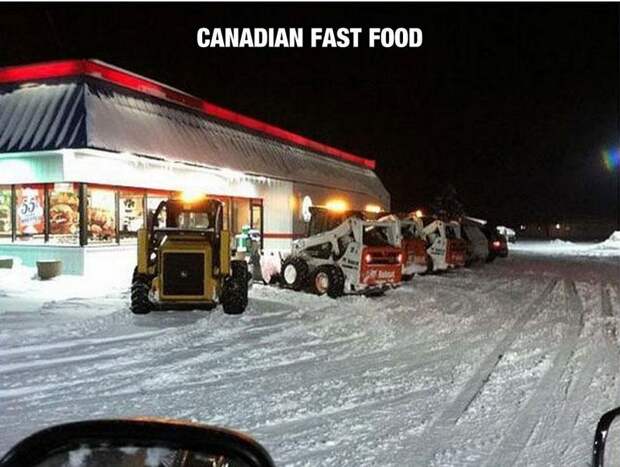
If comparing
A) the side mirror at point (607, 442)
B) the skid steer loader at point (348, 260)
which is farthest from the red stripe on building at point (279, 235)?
the side mirror at point (607, 442)

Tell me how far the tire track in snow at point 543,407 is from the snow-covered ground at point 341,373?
0.02 metres

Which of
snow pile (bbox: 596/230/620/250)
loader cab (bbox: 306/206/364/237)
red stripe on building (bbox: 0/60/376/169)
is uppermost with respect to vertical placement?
red stripe on building (bbox: 0/60/376/169)

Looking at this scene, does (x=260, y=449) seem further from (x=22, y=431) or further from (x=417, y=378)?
(x=417, y=378)

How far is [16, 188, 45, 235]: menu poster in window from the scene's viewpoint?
68.0 ft

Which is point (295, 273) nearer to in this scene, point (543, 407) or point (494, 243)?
point (543, 407)

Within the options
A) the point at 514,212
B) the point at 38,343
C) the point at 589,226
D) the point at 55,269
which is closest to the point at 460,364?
the point at 38,343

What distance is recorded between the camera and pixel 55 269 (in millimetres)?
19188

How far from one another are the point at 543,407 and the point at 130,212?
17.6 meters

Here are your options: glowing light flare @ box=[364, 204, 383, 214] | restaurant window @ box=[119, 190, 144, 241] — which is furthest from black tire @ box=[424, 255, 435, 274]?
glowing light flare @ box=[364, 204, 383, 214]

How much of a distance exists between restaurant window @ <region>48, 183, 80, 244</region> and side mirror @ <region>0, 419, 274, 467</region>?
19.0 m

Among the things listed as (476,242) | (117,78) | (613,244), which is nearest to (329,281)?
(117,78)

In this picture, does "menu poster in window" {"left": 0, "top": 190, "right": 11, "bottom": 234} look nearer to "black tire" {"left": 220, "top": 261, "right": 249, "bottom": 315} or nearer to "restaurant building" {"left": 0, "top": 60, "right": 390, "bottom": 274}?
"restaurant building" {"left": 0, "top": 60, "right": 390, "bottom": 274}

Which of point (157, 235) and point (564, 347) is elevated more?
point (157, 235)

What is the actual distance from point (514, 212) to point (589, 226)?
20.6 meters
